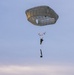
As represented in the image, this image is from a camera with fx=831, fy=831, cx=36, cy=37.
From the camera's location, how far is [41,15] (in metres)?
159

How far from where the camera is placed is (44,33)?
528ft

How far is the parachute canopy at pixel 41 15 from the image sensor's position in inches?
6265

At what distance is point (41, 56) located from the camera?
522ft

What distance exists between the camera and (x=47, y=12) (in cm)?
15925

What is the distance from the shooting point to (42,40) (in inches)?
6299

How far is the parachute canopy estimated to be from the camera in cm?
15912

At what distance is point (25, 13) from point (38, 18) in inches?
108

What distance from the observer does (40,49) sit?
159 metres

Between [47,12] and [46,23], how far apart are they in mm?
3344

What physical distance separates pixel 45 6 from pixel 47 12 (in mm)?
1230

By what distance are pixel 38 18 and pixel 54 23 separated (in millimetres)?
3294

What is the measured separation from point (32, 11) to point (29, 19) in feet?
7.81

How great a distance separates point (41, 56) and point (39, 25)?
23.0 ft

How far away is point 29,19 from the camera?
162 meters
